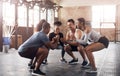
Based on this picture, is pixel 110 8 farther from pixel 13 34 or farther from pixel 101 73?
pixel 101 73

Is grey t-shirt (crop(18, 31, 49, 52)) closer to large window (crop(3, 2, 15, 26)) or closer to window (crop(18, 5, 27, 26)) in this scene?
large window (crop(3, 2, 15, 26))

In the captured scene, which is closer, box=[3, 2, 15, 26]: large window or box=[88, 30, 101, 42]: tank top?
box=[88, 30, 101, 42]: tank top

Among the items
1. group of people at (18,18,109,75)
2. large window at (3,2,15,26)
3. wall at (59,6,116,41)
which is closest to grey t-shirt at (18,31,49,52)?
group of people at (18,18,109,75)

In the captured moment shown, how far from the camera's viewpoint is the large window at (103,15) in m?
18.5

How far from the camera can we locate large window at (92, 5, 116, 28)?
18453 mm

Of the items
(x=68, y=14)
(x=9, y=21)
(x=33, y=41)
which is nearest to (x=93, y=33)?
(x=33, y=41)

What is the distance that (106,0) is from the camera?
1734 centimetres

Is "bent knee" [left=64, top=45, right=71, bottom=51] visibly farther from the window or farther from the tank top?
the window

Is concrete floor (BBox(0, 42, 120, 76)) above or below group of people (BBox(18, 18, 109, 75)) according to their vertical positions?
below

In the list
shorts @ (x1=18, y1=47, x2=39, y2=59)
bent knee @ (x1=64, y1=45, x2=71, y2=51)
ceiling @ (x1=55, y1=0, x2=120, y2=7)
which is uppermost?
ceiling @ (x1=55, y1=0, x2=120, y2=7)

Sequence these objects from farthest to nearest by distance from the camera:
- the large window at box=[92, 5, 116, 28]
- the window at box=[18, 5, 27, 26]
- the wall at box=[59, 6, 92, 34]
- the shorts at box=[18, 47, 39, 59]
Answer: the wall at box=[59, 6, 92, 34]
the large window at box=[92, 5, 116, 28]
the window at box=[18, 5, 27, 26]
the shorts at box=[18, 47, 39, 59]

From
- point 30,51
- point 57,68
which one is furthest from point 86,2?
point 30,51

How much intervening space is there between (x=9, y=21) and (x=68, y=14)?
865cm

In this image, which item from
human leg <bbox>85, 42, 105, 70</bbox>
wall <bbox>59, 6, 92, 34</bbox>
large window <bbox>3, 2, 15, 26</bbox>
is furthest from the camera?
wall <bbox>59, 6, 92, 34</bbox>
